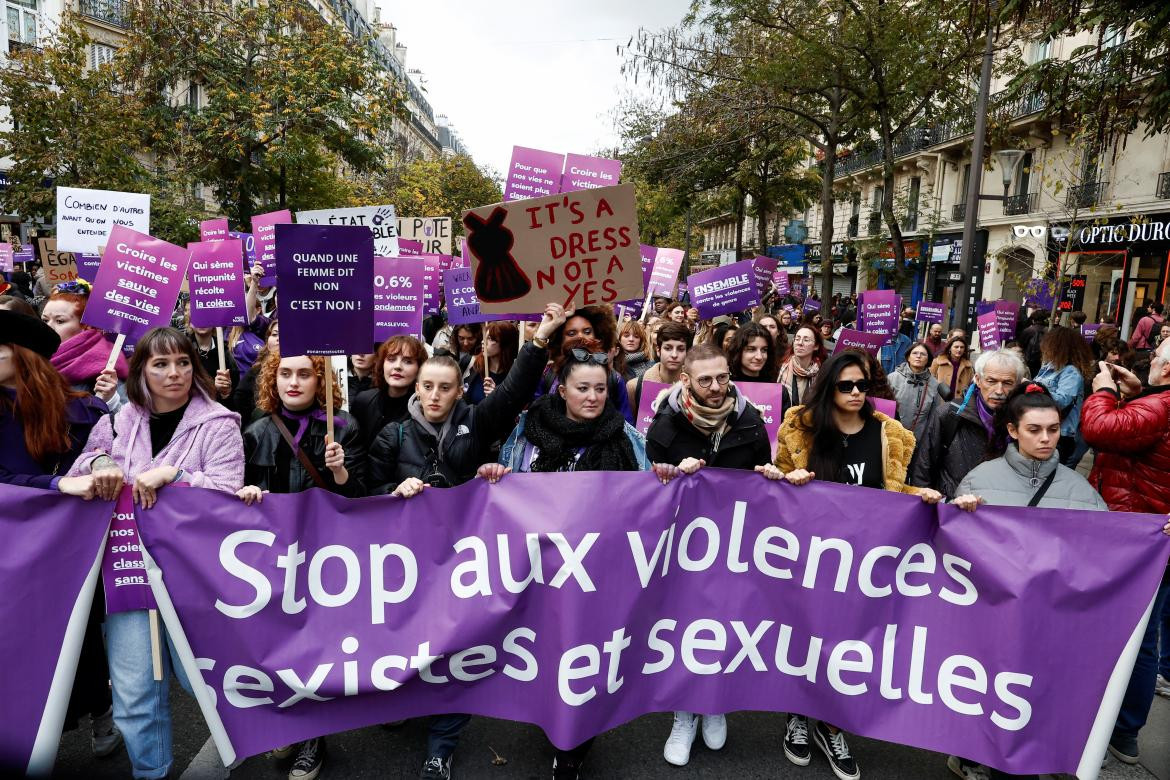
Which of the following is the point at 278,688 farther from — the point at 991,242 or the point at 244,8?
the point at 991,242

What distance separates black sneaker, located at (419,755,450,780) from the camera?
3.00 metres

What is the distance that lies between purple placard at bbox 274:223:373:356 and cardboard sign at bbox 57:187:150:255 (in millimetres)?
4679

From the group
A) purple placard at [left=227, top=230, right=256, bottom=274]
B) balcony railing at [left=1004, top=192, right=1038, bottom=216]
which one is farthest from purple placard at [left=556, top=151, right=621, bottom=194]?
balcony railing at [left=1004, top=192, right=1038, bottom=216]

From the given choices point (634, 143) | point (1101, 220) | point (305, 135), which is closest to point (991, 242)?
point (1101, 220)

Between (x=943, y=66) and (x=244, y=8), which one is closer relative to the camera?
(x=943, y=66)

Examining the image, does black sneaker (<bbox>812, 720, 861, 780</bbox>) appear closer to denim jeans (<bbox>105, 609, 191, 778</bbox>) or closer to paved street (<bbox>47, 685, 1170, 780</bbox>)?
paved street (<bbox>47, 685, 1170, 780</bbox>)

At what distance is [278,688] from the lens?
283cm

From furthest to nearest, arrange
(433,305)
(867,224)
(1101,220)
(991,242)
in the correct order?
(867,224) < (991,242) < (1101,220) < (433,305)

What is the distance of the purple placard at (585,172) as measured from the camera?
26.9ft

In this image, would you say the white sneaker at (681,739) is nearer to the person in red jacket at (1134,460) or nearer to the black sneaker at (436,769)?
the black sneaker at (436,769)

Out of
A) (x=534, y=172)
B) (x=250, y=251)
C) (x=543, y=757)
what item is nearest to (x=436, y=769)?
(x=543, y=757)

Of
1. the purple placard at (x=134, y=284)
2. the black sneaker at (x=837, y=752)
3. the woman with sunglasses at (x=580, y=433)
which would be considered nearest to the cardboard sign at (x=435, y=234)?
the purple placard at (x=134, y=284)

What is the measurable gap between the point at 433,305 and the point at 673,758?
5.65 m

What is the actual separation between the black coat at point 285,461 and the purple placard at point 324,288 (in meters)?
0.46
